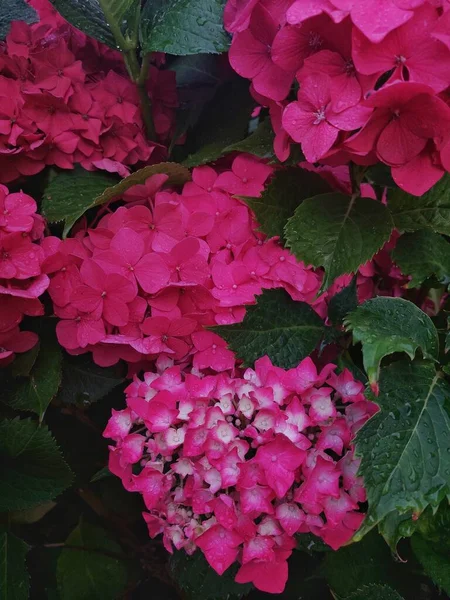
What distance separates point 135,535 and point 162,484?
417 millimetres

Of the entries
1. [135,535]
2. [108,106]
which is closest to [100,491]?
[135,535]

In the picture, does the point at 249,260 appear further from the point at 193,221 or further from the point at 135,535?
the point at 135,535

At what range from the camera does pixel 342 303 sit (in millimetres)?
808

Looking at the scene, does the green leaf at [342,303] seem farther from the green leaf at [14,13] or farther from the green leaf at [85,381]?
the green leaf at [14,13]

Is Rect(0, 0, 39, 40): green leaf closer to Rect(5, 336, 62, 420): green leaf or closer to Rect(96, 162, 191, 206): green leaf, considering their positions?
Rect(96, 162, 191, 206): green leaf

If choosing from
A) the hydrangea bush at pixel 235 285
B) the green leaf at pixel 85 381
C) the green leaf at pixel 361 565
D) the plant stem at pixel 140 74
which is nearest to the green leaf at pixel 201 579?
the hydrangea bush at pixel 235 285

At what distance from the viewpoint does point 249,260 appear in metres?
0.82

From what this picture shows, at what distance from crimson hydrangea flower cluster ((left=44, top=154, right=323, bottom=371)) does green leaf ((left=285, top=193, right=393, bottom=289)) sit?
0.18 feet

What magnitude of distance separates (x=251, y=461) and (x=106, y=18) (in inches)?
21.7

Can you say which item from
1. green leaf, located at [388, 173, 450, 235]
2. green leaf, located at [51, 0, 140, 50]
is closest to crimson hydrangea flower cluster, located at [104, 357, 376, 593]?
green leaf, located at [388, 173, 450, 235]

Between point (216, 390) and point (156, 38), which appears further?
point (156, 38)

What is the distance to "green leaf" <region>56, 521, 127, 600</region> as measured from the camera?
38.9 inches

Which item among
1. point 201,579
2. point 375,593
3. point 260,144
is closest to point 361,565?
point 375,593

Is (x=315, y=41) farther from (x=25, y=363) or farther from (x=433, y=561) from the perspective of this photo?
(x=433, y=561)
